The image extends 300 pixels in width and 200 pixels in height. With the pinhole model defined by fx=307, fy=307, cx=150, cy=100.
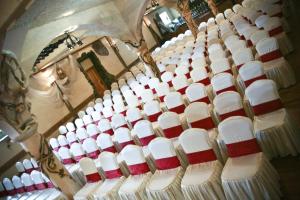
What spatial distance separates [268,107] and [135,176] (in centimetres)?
271

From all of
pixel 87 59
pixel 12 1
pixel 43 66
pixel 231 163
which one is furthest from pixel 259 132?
pixel 87 59

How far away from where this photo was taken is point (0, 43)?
5.32 metres

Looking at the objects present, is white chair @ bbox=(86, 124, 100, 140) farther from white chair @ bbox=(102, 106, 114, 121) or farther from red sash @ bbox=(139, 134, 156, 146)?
red sash @ bbox=(139, 134, 156, 146)

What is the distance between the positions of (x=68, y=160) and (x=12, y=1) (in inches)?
215

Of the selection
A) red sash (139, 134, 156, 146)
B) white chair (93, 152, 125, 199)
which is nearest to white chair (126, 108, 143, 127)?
red sash (139, 134, 156, 146)

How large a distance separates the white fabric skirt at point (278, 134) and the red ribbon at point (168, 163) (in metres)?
1.40

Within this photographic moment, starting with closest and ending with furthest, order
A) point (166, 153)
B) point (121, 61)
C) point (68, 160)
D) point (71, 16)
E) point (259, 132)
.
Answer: point (259, 132)
point (166, 153)
point (68, 160)
point (71, 16)
point (121, 61)

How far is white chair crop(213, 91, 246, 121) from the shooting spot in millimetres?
5297

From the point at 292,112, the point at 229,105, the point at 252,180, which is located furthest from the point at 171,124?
the point at 252,180

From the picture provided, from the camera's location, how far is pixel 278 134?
473cm

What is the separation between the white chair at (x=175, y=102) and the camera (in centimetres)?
732

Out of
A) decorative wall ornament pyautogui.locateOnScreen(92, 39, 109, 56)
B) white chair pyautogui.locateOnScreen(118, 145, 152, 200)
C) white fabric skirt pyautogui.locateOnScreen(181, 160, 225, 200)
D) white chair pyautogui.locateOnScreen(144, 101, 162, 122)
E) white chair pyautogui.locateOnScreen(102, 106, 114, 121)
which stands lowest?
white fabric skirt pyautogui.locateOnScreen(181, 160, 225, 200)

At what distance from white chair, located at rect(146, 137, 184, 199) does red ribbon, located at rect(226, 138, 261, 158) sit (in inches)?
39.6

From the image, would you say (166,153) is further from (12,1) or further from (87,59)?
(87,59)
